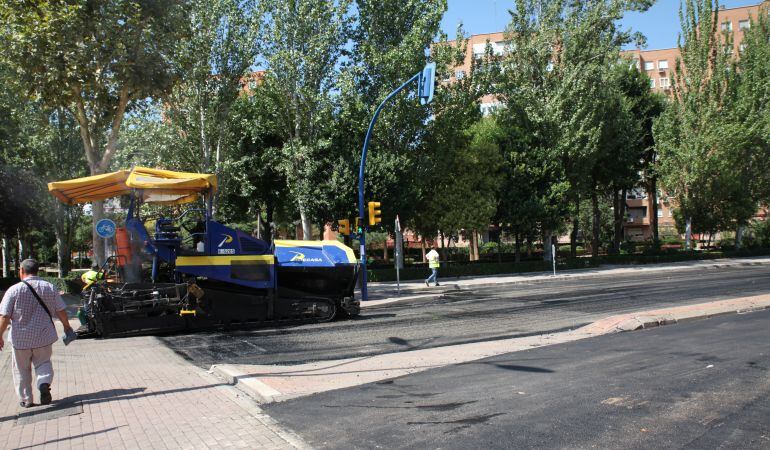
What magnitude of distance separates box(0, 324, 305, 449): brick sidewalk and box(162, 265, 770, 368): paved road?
1.50 metres

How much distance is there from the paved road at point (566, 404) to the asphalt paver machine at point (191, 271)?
20.8 feet

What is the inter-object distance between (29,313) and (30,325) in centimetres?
13

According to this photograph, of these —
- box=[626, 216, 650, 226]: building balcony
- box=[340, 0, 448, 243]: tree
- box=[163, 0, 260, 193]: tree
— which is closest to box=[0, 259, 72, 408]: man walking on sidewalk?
box=[340, 0, 448, 243]: tree

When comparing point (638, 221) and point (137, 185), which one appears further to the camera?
point (638, 221)

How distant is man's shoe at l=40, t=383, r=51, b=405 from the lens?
625 cm

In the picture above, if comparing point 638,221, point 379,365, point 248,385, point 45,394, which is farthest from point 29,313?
point 638,221

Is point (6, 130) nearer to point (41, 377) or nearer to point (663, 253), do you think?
point (41, 377)

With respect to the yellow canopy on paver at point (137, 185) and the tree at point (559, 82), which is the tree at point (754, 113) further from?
the yellow canopy on paver at point (137, 185)

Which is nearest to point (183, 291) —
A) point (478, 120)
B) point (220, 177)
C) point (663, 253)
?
point (220, 177)

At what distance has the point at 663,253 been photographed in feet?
136

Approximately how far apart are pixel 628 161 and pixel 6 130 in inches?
1442

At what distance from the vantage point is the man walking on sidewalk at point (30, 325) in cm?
612

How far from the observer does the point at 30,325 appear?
6168 millimetres

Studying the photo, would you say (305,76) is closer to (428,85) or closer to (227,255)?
(428,85)
